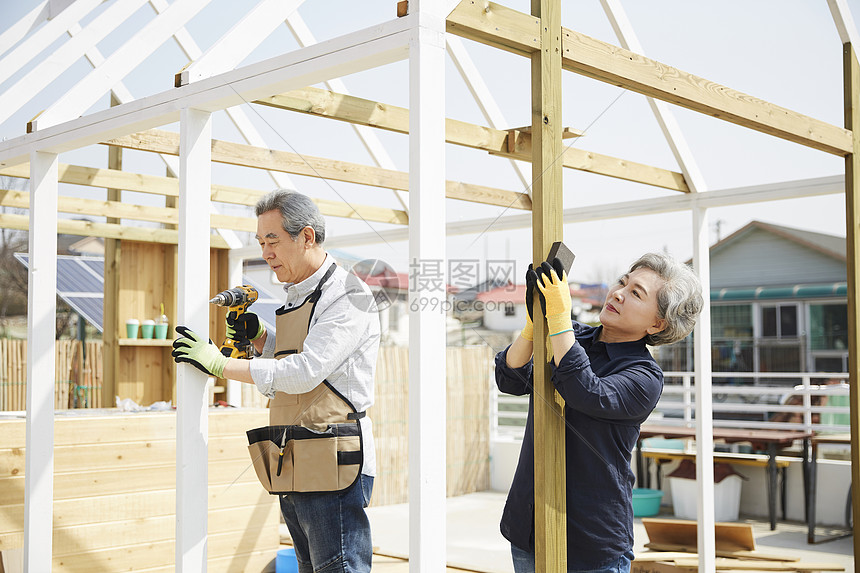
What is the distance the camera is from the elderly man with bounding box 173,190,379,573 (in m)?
2.42

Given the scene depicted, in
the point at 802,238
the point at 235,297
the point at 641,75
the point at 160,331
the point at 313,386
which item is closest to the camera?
the point at 313,386

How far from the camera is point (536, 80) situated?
222 centimetres

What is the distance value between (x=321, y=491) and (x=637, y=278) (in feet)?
3.64

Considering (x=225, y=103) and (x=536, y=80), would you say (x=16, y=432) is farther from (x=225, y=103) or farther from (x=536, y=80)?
(x=536, y=80)

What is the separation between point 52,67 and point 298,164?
4.17 ft

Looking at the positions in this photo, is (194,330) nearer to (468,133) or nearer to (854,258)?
(468,133)

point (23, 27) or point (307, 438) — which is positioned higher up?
point (23, 27)

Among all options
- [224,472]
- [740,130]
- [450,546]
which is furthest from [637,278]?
[740,130]

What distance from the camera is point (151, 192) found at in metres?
4.93

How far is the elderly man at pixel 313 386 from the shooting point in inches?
95.3

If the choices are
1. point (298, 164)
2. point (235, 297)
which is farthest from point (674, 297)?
point (298, 164)

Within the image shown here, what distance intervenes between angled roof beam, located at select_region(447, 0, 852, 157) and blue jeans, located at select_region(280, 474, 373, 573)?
4.44 feet

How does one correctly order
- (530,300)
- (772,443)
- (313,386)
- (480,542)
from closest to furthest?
(530,300)
(313,386)
(480,542)
(772,443)

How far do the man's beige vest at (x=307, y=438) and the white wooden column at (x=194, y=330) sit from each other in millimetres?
185
